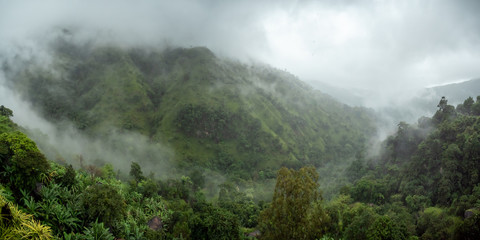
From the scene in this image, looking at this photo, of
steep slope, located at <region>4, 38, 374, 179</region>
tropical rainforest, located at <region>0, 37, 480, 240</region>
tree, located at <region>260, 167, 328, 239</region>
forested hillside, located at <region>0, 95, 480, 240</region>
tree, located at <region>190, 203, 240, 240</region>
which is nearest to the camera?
forested hillside, located at <region>0, 95, 480, 240</region>

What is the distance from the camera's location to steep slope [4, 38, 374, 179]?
13625cm

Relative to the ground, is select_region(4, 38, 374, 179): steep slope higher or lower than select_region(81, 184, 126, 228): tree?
higher

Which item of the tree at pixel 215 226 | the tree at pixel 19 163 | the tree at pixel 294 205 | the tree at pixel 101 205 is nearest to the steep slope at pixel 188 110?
the tree at pixel 215 226

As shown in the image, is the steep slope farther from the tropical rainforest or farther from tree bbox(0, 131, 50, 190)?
tree bbox(0, 131, 50, 190)

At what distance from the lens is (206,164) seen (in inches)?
5054

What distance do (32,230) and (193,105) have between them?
14072 centimetres

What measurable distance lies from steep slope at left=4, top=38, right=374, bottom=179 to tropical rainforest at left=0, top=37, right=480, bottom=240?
2.79 feet

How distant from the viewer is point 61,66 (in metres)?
171

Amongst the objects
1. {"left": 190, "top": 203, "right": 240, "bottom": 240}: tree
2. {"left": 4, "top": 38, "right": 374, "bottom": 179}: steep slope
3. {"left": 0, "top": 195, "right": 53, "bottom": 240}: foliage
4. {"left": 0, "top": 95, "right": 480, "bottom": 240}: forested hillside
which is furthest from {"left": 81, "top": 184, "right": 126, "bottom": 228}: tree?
{"left": 4, "top": 38, "right": 374, "bottom": 179}: steep slope

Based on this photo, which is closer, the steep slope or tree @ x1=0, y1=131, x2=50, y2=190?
tree @ x1=0, y1=131, x2=50, y2=190

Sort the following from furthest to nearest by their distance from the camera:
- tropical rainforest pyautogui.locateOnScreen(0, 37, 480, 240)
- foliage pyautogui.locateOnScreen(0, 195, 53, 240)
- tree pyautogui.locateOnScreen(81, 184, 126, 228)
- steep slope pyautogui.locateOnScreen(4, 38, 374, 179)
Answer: steep slope pyautogui.locateOnScreen(4, 38, 374, 179) < tropical rainforest pyautogui.locateOnScreen(0, 37, 480, 240) < tree pyautogui.locateOnScreen(81, 184, 126, 228) < foliage pyautogui.locateOnScreen(0, 195, 53, 240)

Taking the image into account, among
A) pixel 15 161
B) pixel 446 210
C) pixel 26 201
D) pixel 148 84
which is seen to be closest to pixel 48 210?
pixel 26 201

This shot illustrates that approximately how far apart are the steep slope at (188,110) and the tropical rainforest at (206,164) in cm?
85

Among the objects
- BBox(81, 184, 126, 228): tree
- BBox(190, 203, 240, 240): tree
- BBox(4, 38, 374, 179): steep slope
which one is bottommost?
BBox(190, 203, 240, 240): tree
